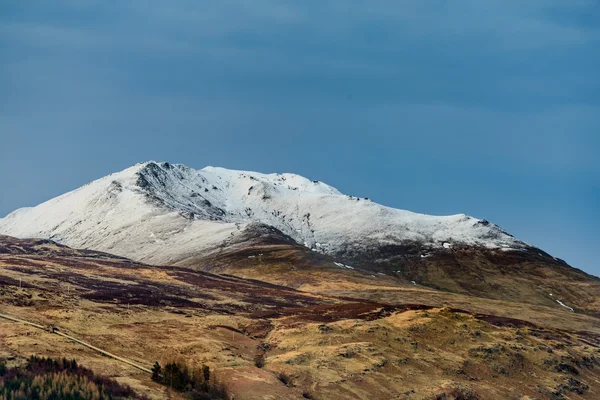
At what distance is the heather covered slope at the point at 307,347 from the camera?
41.9 meters

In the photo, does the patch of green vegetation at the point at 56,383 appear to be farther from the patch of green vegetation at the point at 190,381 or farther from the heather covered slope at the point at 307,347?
the patch of green vegetation at the point at 190,381

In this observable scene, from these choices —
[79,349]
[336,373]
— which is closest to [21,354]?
[79,349]

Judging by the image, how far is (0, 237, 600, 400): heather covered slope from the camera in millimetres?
41906

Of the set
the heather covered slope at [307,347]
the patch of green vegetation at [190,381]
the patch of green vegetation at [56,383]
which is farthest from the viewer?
the heather covered slope at [307,347]

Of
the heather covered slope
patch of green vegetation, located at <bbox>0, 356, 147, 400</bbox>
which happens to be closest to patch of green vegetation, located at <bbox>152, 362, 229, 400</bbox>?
the heather covered slope

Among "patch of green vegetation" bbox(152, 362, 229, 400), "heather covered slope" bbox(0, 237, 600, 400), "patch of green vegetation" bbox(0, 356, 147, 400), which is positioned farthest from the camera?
"heather covered slope" bbox(0, 237, 600, 400)

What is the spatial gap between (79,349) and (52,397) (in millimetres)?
13764

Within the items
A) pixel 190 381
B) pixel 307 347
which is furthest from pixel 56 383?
pixel 307 347

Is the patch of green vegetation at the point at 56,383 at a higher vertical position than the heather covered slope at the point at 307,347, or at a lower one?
lower

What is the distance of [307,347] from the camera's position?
52188 mm

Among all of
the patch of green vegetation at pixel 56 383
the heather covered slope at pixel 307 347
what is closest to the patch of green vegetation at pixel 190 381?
the heather covered slope at pixel 307 347

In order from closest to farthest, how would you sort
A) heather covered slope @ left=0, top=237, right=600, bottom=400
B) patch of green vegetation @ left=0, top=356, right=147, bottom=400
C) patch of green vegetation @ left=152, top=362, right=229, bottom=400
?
1. patch of green vegetation @ left=0, top=356, right=147, bottom=400
2. patch of green vegetation @ left=152, top=362, right=229, bottom=400
3. heather covered slope @ left=0, top=237, right=600, bottom=400

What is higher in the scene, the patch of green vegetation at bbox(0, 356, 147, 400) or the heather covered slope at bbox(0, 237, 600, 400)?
the heather covered slope at bbox(0, 237, 600, 400)

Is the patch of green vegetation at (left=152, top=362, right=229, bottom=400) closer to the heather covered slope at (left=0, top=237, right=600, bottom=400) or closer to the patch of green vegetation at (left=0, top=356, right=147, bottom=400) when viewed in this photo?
the heather covered slope at (left=0, top=237, right=600, bottom=400)
